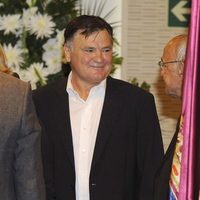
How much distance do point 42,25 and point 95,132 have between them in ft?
6.23

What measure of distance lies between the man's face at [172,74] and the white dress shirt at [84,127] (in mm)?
565

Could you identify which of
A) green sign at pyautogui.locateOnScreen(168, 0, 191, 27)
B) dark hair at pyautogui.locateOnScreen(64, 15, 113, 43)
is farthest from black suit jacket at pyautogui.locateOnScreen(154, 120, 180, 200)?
green sign at pyautogui.locateOnScreen(168, 0, 191, 27)

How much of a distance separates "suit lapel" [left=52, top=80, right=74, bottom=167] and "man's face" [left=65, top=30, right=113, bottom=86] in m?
0.14

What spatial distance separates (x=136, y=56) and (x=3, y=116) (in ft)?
10.7

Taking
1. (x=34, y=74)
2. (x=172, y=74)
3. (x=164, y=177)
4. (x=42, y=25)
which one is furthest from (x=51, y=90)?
(x=42, y=25)

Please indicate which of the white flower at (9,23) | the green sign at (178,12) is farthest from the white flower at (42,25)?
the green sign at (178,12)

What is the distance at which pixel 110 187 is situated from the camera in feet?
10.1

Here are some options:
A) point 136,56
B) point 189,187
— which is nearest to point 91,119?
point 189,187

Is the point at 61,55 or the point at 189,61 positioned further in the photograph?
the point at 61,55

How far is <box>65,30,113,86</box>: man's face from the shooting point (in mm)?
3104

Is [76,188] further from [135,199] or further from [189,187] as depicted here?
[189,187]

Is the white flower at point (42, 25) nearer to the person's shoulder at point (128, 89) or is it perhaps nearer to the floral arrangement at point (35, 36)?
the floral arrangement at point (35, 36)

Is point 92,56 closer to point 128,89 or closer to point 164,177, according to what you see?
point 128,89

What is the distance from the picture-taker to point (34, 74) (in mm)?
4730
